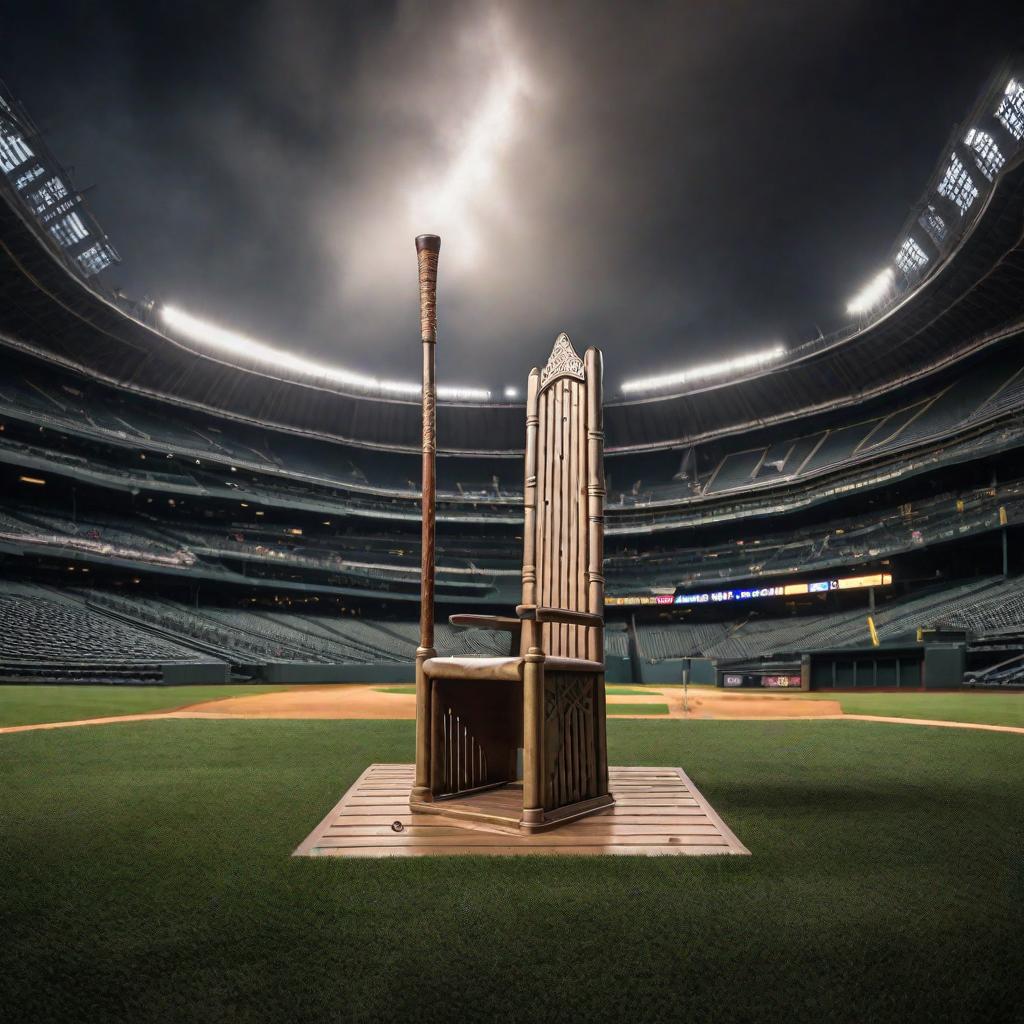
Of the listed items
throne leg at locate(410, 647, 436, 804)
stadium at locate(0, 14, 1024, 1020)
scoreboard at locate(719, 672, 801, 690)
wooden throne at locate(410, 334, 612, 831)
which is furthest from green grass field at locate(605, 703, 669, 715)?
scoreboard at locate(719, 672, 801, 690)

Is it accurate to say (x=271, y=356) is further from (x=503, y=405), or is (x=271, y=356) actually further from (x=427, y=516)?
(x=427, y=516)

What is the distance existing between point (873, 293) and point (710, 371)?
11.6m

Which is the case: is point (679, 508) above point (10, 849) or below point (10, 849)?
above

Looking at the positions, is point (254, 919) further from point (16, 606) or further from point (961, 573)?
point (961, 573)

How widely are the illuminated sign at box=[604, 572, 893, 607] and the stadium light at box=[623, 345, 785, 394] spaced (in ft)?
51.5

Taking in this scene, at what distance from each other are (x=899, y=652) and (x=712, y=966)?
77.7ft

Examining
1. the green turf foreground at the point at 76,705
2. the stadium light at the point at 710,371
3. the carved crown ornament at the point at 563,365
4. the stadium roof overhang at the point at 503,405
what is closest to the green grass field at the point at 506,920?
the carved crown ornament at the point at 563,365

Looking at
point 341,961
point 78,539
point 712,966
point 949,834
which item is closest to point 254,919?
point 341,961

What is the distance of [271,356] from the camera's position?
49969 millimetres

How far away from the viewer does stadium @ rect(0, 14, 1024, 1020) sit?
215 centimetres

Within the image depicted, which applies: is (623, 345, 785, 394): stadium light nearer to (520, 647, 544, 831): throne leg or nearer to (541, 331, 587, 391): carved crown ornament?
(541, 331, 587, 391): carved crown ornament

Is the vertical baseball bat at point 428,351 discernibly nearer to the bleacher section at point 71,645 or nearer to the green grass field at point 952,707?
the green grass field at point 952,707

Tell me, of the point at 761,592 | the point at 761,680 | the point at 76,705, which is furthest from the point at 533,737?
the point at 761,592

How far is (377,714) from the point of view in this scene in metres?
13.5
